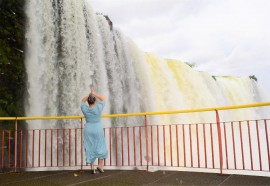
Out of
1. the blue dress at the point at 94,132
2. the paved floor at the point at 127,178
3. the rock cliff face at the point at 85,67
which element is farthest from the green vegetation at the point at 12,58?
the blue dress at the point at 94,132

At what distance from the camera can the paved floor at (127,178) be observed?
4.91 m

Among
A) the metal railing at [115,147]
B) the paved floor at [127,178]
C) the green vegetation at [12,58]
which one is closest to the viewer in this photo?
Result: the paved floor at [127,178]

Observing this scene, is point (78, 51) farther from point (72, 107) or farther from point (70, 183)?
point (70, 183)

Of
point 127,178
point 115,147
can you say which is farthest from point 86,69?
point 127,178

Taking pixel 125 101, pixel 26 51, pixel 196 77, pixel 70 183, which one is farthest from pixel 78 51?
pixel 196 77

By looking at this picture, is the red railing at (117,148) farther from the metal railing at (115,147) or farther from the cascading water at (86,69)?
the cascading water at (86,69)

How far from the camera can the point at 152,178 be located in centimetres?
538

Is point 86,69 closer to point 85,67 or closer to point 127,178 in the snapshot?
point 85,67

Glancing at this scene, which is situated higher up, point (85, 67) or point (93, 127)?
point (85, 67)

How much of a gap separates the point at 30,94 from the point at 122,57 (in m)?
5.83

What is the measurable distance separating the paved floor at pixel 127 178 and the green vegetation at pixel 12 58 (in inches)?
207

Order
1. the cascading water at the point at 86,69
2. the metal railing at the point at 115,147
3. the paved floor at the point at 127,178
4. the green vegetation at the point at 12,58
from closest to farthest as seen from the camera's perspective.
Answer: the paved floor at the point at 127,178
the metal railing at the point at 115,147
the green vegetation at the point at 12,58
the cascading water at the point at 86,69

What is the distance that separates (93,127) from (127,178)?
1.07 m

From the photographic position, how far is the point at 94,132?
5637 mm
